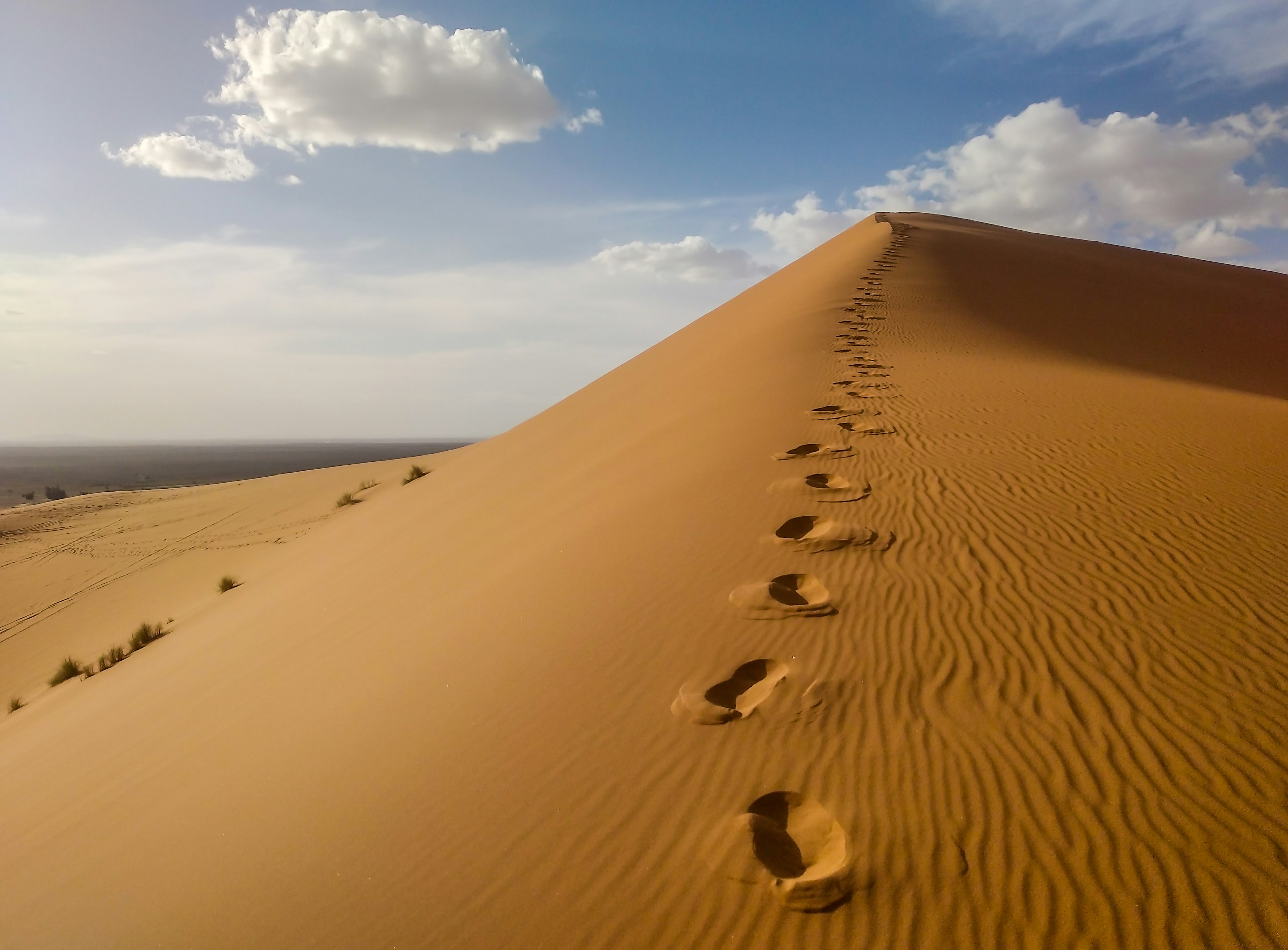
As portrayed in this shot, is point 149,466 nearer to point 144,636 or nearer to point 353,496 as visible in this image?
point 353,496

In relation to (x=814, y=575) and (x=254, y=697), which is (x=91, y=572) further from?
(x=814, y=575)

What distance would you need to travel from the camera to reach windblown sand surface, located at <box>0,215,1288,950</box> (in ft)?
8.61

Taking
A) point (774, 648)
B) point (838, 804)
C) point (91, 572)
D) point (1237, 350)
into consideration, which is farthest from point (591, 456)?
point (1237, 350)

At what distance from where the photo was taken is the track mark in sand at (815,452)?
6.93 meters

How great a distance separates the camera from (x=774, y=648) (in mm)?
3971

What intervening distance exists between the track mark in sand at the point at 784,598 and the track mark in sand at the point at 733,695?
0.49 metres

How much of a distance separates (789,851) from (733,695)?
1.00 metres

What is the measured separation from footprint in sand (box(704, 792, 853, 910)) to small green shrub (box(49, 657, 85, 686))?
9955 millimetres

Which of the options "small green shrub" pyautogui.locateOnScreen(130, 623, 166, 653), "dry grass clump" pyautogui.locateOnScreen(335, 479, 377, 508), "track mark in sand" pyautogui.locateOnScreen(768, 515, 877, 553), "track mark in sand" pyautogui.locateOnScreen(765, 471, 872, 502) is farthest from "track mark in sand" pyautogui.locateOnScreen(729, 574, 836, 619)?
"dry grass clump" pyautogui.locateOnScreen(335, 479, 377, 508)

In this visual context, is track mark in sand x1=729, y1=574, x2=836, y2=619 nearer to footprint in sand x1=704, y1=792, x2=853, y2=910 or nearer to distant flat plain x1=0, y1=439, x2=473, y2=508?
footprint in sand x1=704, y1=792, x2=853, y2=910

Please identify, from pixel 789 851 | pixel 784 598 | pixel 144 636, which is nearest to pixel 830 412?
pixel 784 598

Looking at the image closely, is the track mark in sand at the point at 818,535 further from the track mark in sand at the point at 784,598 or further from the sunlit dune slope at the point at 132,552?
the sunlit dune slope at the point at 132,552

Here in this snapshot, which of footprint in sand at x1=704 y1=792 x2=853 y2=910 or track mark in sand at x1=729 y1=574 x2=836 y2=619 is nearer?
footprint in sand at x1=704 y1=792 x2=853 y2=910

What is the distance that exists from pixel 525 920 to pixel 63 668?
9.94 m
